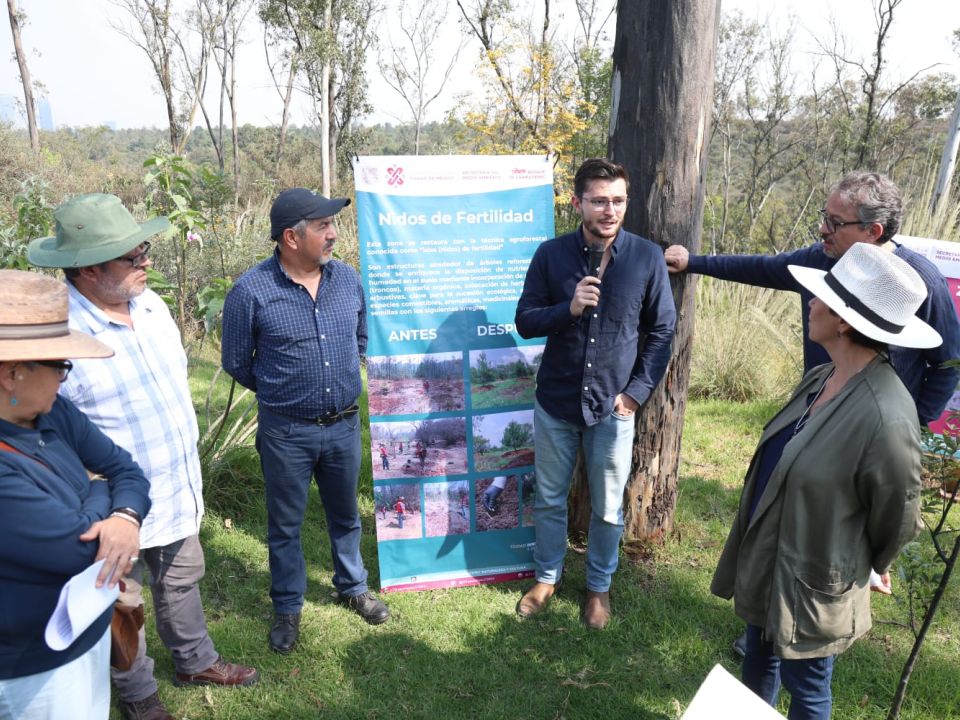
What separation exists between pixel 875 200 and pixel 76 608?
306cm

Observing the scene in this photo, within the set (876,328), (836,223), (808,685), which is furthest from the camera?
(836,223)

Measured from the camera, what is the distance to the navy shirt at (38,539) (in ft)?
4.90

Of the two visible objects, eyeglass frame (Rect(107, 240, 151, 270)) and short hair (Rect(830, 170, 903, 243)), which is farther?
A: short hair (Rect(830, 170, 903, 243))

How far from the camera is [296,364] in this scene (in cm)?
285

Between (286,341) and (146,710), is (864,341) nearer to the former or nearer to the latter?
(286,341)

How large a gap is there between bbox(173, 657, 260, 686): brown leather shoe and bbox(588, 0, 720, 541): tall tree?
88.9 inches

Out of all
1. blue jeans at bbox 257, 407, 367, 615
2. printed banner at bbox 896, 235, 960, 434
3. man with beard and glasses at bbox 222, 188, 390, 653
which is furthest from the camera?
printed banner at bbox 896, 235, 960, 434

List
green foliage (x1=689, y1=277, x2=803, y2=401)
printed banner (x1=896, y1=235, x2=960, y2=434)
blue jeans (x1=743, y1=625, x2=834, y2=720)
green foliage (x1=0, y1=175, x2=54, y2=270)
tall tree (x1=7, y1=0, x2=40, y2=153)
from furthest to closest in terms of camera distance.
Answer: tall tree (x1=7, y1=0, x2=40, y2=153) < green foliage (x1=689, y1=277, x2=803, y2=401) < printed banner (x1=896, y1=235, x2=960, y2=434) < green foliage (x1=0, y1=175, x2=54, y2=270) < blue jeans (x1=743, y1=625, x2=834, y2=720)

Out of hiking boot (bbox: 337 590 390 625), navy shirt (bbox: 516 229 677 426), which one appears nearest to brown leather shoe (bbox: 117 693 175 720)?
hiking boot (bbox: 337 590 390 625)

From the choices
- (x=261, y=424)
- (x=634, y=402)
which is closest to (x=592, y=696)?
(x=634, y=402)

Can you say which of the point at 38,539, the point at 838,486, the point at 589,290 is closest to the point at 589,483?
the point at 589,290

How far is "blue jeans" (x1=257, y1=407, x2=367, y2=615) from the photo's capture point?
115 inches

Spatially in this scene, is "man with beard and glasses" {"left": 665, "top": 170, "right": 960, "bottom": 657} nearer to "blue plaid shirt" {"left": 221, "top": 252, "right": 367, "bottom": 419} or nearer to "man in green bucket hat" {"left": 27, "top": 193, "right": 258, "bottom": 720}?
"blue plaid shirt" {"left": 221, "top": 252, "right": 367, "bottom": 419}

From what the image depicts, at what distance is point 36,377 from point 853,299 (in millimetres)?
2205
